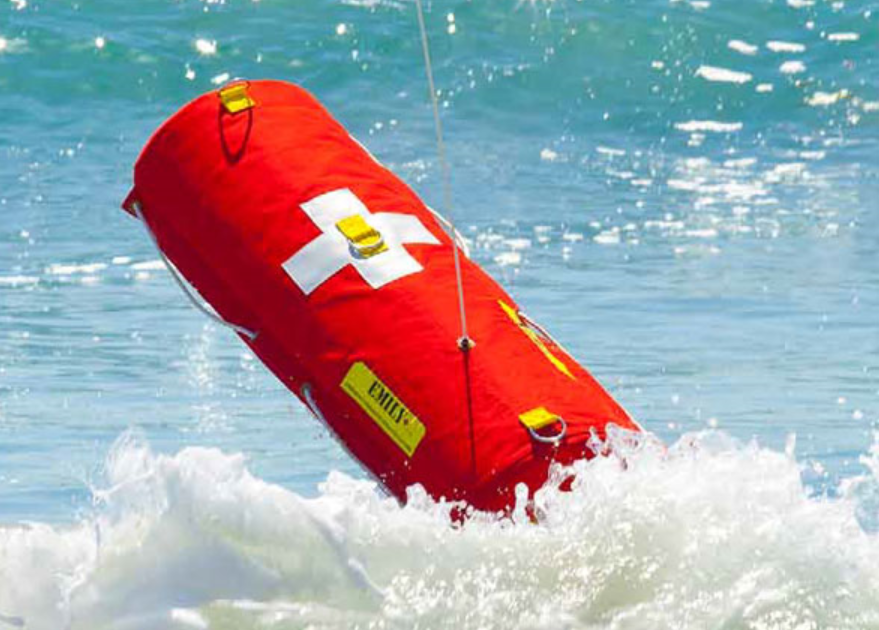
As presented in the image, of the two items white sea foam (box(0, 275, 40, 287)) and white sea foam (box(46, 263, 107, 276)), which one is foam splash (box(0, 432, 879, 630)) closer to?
white sea foam (box(0, 275, 40, 287))

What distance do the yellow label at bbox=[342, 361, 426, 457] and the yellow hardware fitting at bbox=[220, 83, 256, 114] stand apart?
3.25 feet

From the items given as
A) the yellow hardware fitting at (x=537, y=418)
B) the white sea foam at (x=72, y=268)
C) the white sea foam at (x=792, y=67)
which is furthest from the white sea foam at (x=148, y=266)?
the white sea foam at (x=792, y=67)

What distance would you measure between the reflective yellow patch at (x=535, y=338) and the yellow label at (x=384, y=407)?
16.4 inches

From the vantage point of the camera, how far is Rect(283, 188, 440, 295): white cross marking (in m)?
5.49

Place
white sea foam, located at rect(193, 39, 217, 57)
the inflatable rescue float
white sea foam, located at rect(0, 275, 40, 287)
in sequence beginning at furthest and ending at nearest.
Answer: white sea foam, located at rect(193, 39, 217, 57)
white sea foam, located at rect(0, 275, 40, 287)
the inflatable rescue float

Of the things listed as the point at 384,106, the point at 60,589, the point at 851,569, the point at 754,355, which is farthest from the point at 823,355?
the point at 384,106

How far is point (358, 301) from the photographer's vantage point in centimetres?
541

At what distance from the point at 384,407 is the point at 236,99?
46.8 inches

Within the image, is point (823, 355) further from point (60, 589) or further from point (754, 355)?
point (60, 589)

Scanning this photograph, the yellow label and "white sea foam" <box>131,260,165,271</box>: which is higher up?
the yellow label

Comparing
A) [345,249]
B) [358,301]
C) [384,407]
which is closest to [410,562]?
[384,407]

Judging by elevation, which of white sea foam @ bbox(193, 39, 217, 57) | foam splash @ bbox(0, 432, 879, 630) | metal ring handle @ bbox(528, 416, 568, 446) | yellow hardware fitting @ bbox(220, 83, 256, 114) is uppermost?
yellow hardware fitting @ bbox(220, 83, 256, 114)

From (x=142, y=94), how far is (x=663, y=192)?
4.34m

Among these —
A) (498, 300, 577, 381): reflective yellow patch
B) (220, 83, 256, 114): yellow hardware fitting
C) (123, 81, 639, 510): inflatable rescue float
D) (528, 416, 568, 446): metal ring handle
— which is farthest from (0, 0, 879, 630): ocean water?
A: (220, 83, 256, 114): yellow hardware fitting
